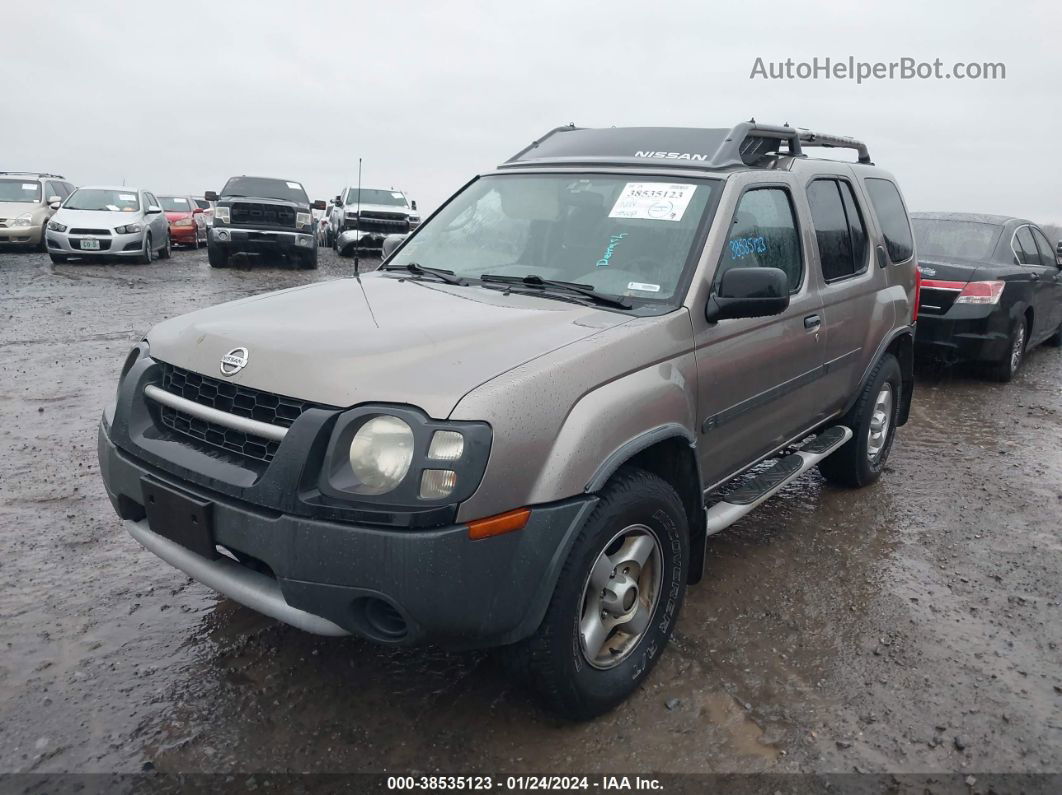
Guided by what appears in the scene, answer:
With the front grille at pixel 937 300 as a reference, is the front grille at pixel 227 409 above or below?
below

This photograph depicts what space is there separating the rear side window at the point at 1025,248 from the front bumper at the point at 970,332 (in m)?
1.03

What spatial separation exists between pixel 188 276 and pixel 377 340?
14125 millimetres

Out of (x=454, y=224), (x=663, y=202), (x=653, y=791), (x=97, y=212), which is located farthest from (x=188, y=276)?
(x=653, y=791)

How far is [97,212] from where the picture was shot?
1642 cm

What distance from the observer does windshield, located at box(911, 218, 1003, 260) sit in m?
8.62

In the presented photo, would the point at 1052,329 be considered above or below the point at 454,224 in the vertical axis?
below

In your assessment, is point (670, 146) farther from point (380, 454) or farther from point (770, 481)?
point (380, 454)

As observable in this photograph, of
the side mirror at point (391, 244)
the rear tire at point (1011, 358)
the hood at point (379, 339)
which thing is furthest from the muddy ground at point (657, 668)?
the rear tire at point (1011, 358)

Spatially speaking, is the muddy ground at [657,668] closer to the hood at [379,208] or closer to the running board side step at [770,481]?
the running board side step at [770,481]

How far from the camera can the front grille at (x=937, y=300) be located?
808 cm

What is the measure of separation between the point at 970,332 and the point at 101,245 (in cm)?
1502

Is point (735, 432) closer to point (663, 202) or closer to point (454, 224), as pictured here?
point (663, 202)

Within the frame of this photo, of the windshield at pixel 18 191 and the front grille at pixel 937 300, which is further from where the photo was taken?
the windshield at pixel 18 191

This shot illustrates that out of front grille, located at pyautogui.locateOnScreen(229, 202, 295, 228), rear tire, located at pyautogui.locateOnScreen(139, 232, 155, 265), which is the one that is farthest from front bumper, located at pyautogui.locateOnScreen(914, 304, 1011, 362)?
rear tire, located at pyautogui.locateOnScreen(139, 232, 155, 265)
